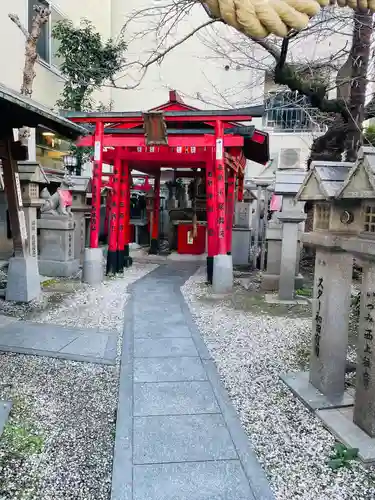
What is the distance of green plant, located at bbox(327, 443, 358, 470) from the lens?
3152 mm

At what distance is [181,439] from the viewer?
3422mm

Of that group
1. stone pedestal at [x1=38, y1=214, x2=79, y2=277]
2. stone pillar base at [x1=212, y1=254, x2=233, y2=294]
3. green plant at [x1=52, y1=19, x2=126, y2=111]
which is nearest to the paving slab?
stone pillar base at [x1=212, y1=254, x2=233, y2=294]

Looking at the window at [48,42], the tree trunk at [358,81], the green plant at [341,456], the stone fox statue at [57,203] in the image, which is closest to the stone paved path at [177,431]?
the green plant at [341,456]

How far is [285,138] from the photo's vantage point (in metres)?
19.0

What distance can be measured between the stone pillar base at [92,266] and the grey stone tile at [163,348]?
13.5ft

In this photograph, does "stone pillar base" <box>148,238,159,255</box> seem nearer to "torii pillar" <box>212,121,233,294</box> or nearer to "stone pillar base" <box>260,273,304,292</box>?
"torii pillar" <box>212,121,233,294</box>

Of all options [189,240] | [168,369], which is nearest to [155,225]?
[189,240]

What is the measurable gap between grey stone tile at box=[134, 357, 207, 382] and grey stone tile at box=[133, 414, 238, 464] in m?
0.87

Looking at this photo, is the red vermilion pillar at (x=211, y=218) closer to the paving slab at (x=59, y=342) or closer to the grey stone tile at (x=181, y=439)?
the paving slab at (x=59, y=342)

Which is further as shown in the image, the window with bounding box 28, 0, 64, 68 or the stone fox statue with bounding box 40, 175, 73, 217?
the window with bounding box 28, 0, 64, 68

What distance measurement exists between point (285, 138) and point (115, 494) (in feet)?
59.8

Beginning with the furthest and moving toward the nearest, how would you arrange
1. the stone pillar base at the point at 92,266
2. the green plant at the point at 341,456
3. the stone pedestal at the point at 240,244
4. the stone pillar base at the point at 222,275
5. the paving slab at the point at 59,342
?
1. the stone pedestal at the point at 240,244
2. the stone pillar base at the point at 92,266
3. the stone pillar base at the point at 222,275
4. the paving slab at the point at 59,342
5. the green plant at the point at 341,456

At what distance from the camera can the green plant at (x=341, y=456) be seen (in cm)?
315

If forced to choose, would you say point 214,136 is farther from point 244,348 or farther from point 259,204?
point 244,348
